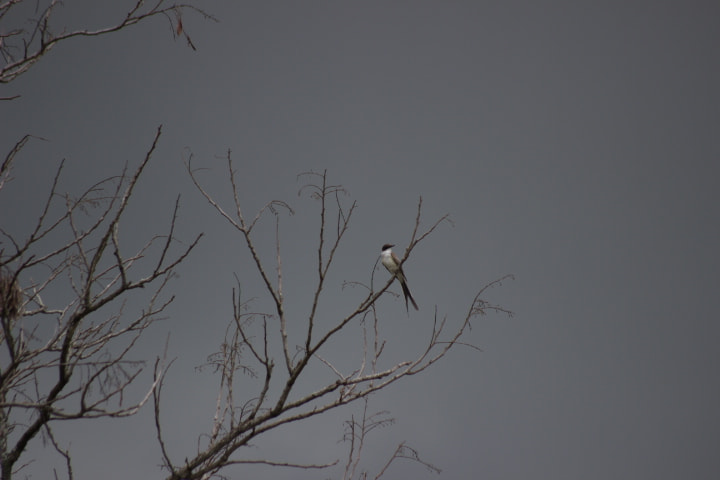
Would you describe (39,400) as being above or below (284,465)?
above

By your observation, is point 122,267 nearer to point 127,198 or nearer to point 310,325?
point 127,198

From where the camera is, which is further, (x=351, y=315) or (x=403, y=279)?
(x=403, y=279)

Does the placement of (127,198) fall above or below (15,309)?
below

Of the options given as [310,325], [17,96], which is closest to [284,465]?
[310,325]

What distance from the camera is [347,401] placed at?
2.90 m

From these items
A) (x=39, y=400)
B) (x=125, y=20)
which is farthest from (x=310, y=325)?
(x=125, y=20)

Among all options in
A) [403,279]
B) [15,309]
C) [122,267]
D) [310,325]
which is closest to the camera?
[122,267]

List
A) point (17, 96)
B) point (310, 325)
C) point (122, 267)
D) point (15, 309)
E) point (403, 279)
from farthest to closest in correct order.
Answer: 1. point (403, 279)
2. point (15, 309)
3. point (17, 96)
4. point (310, 325)
5. point (122, 267)

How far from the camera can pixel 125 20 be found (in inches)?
128

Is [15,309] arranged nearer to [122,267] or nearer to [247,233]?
[122,267]

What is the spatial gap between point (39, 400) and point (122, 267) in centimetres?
102

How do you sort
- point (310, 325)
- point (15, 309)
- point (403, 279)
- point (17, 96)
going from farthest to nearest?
point (403, 279) → point (15, 309) → point (17, 96) → point (310, 325)

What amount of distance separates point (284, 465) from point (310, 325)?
749 millimetres

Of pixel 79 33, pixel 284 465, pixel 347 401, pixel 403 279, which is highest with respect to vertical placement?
pixel 403 279
